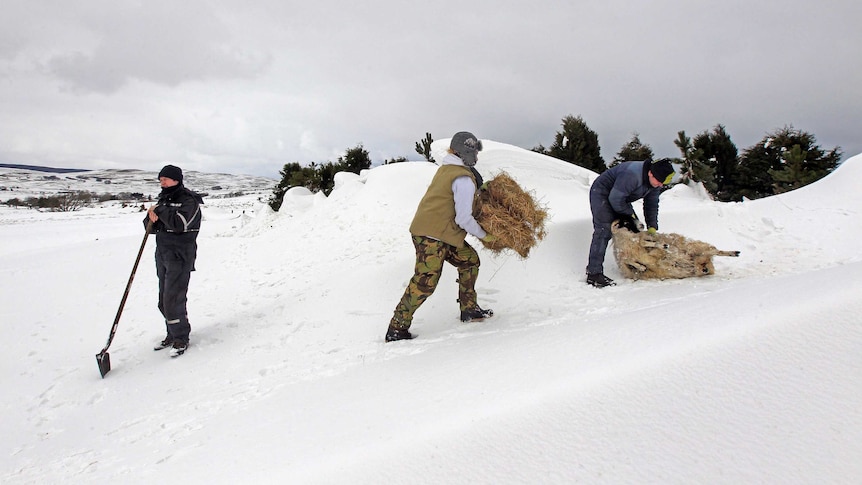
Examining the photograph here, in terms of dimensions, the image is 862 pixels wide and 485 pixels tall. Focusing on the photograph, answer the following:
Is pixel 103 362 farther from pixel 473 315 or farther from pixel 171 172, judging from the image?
pixel 473 315

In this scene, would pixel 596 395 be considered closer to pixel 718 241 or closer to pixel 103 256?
pixel 718 241

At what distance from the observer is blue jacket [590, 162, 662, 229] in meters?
4.99

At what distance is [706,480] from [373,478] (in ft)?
4.48

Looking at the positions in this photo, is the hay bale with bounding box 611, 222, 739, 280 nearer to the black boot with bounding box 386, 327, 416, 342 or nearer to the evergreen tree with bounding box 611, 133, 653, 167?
the black boot with bounding box 386, 327, 416, 342

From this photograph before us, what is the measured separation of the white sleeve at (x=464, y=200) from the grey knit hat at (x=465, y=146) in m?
0.25

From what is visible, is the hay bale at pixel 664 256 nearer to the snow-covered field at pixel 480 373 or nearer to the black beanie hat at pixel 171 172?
the snow-covered field at pixel 480 373

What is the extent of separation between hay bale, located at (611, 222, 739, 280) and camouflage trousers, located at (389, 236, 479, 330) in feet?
7.34

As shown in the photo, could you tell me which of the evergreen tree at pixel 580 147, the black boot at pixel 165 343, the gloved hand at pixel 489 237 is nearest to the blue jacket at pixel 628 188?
the gloved hand at pixel 489 237

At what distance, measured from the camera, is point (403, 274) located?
5.98 metres

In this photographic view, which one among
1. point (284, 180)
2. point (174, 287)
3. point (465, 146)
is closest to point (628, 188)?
point (465, 146)

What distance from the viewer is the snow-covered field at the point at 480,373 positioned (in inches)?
72.5

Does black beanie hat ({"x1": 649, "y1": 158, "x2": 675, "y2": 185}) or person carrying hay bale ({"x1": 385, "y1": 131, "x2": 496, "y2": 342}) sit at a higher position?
black beanie hat ({"x1": 649, "y1": 158, "x2": 675, "y2": 185})

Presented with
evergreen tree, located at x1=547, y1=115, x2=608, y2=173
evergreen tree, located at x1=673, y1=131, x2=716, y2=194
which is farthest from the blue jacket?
evergreen tree, located at x1=547, y1=115, x2=608, y2=173

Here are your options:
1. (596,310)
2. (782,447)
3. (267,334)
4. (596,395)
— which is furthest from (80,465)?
(596,310)
